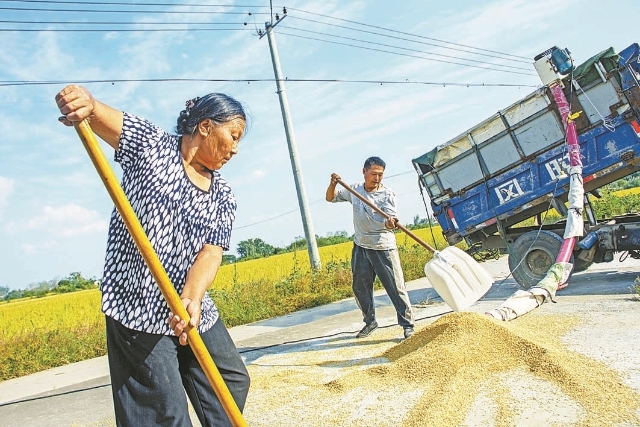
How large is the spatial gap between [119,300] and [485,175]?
7032 millimetres

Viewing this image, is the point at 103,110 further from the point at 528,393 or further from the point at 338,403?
the point at 528,393

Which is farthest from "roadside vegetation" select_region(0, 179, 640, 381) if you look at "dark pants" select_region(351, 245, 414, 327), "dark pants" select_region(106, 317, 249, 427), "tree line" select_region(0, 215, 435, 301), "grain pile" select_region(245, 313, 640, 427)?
"tree line" select_region(0, 215, 435, 301)

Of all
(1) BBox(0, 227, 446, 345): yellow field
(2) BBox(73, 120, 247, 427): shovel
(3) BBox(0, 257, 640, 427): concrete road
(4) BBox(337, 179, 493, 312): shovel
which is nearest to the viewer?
(2) BBox(73, 120, 247, 427): shovel

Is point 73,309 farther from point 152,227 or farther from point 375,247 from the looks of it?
point 152,227

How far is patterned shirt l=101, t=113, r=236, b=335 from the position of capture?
2.11m

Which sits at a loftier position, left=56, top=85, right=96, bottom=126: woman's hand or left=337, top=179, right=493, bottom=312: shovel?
left=56, top=85, right=96, bottom=126: woman's hand

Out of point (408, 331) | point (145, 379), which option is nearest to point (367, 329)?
point (408, 331)

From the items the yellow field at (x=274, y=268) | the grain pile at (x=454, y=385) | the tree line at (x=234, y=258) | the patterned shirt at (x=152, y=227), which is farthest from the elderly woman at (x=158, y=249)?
the tree line at (x=234, y=258)

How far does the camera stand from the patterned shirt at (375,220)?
580 centimetres

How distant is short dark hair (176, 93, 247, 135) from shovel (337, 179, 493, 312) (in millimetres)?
3300

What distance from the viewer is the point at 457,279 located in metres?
5.25

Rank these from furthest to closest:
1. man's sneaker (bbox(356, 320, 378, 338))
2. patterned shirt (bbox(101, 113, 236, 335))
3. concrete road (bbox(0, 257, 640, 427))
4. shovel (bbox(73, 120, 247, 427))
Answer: man's sneaker (bbox(356, 320, 378, 338))
concrete road (bbox(0, 257, 640, 427))
patterned shirt (bbox(101, 113, 236, 335))
shovel (bbox(73, 120, 247, 427))

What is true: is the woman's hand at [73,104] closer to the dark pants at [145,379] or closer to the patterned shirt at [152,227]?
the patterned shirt at [152,227]

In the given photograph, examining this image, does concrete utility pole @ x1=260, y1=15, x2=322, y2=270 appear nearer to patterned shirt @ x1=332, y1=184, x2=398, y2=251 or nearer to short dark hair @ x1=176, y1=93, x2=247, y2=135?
patterned shirt @ x1=332, y1=184, x2=398, y2=251
